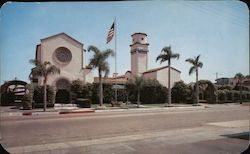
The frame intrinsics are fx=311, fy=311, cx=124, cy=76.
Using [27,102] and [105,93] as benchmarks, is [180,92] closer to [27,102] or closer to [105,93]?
[105,93]

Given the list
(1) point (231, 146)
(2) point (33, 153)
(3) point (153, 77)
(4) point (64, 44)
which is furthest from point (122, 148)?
(3) point (153, 77)

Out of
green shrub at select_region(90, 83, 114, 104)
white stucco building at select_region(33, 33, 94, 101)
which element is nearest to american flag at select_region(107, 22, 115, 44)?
green shrub at select_region(90, 83, 114, 104)

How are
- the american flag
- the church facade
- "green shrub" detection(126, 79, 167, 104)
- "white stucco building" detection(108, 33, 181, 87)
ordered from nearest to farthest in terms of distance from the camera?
the american flag, the church facade, "green shrub" detection(126, 79, 167, 104), "white stucco building" detection(108, 33, 181, 87)

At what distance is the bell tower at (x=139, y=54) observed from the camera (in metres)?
44.8

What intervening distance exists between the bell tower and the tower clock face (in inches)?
426

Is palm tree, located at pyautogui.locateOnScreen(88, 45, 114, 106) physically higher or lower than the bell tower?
lower

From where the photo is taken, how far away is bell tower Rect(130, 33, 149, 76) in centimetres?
4481

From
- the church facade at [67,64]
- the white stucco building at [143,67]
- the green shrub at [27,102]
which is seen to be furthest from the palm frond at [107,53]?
the white stucco building at [143,67]

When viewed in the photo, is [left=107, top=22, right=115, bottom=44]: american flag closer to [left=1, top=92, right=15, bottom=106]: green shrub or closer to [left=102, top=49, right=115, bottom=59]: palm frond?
[left=102, top=49, right=115, bottom=59]: palm frond

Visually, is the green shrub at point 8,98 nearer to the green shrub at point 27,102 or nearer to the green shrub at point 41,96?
the green shrub at point 41,96

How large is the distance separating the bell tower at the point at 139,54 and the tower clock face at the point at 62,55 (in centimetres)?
1082

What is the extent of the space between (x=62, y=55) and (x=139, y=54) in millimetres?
12782

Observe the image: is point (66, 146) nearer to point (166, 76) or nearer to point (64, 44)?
point (64, 44)

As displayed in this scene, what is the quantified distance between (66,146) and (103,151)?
146 cm
